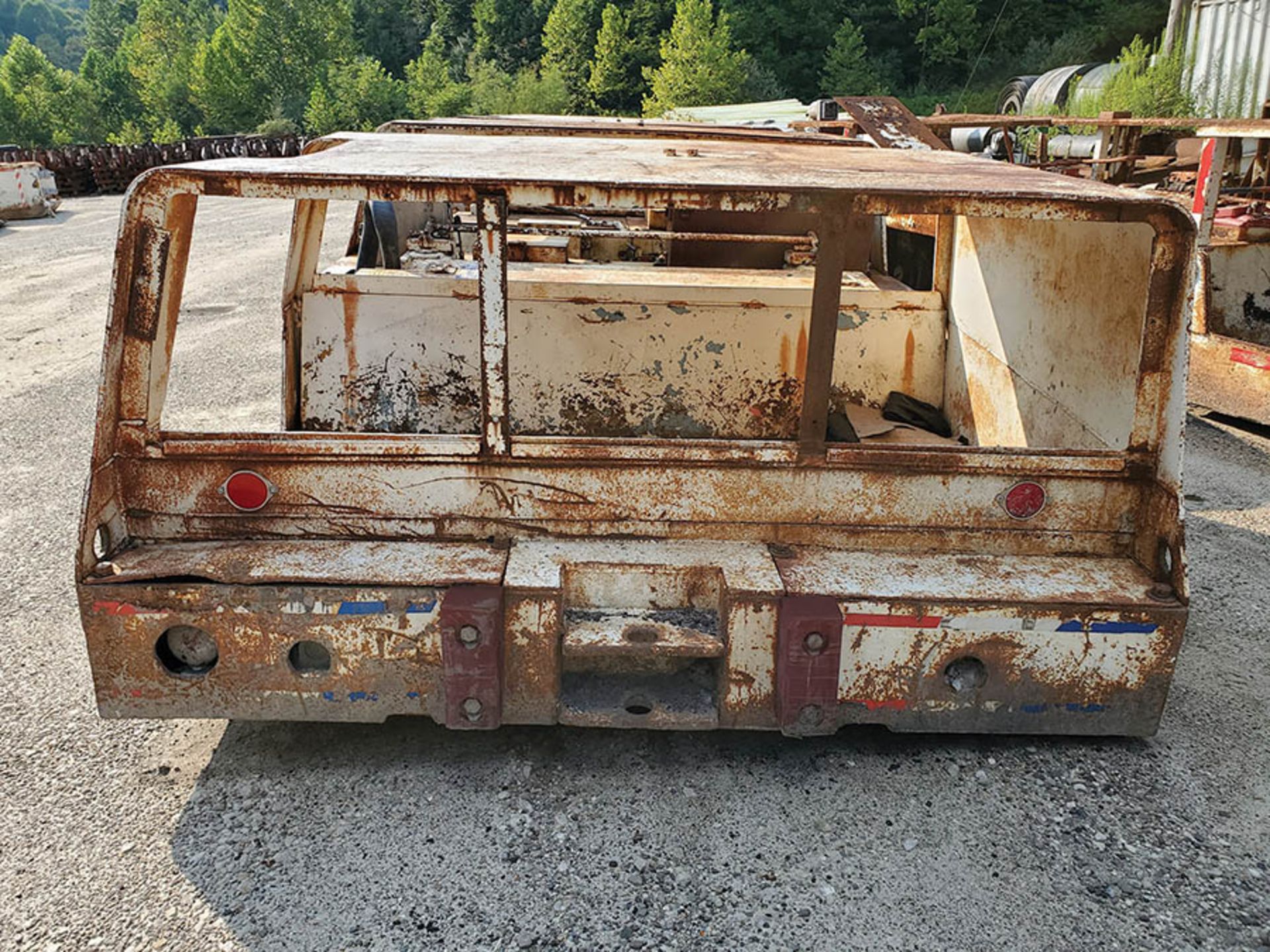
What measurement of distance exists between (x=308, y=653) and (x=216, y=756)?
0.53m

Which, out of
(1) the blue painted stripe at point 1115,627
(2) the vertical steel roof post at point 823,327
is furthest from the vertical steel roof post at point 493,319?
(1) the blue painted stripe at point 1115,627

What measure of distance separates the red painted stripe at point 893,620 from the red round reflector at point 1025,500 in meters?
0.45

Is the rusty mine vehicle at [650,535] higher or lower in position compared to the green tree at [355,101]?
lower

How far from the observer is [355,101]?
5600 centimetres

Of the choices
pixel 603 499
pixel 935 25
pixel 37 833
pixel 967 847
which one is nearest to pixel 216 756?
pixel 37 833

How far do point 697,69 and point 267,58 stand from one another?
122 feet

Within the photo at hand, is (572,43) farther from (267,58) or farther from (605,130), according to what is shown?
(605,130)

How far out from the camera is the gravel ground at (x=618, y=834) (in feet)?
7.84

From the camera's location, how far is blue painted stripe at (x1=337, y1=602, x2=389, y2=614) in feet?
8.80

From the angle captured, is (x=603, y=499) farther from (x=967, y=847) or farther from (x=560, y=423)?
(x=967, y=847)

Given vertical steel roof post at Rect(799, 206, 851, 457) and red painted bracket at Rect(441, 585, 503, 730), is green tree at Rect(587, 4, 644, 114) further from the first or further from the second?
red painted bracket at Rect(441, 585, 503, 730)

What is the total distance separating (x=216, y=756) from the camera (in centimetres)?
300

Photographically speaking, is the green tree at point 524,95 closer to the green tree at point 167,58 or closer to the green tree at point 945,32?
the green tree at point 945,32

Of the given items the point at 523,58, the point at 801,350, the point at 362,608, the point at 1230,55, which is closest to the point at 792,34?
the point at 523,58
